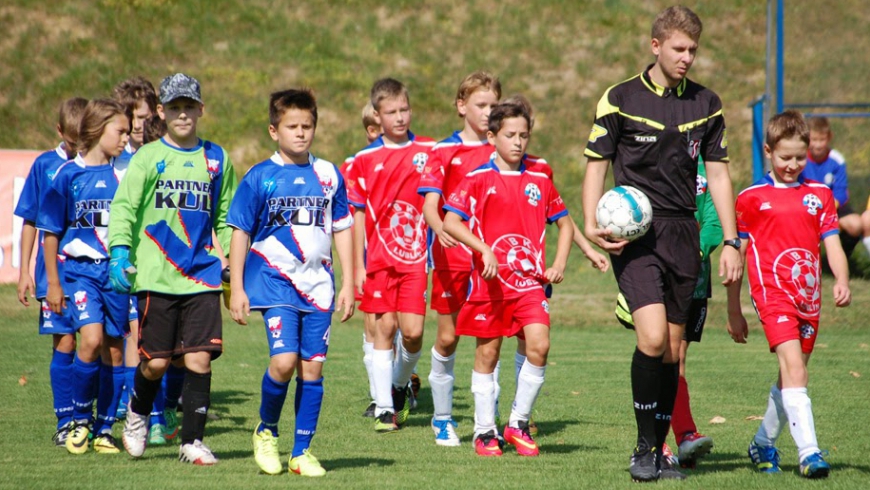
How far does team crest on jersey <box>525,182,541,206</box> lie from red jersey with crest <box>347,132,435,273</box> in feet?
4.47

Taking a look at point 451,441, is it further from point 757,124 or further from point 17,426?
point 757,124

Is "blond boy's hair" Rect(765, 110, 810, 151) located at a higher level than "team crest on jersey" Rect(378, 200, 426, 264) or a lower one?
higher

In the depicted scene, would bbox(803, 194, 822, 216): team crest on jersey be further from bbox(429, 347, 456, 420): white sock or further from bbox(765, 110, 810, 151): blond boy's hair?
bbox(429, 347, 456, 420): white sock

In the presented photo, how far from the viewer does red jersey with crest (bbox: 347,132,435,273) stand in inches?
313

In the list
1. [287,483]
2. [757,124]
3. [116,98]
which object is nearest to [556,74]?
[757,124]

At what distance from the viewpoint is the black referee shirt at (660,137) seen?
5.73 metres

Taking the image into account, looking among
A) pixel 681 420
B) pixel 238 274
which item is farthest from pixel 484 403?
pixel 238 274

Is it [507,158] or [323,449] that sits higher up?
[507,158]

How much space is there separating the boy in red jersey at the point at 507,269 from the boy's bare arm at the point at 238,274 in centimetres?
130

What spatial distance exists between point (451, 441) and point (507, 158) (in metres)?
1.75

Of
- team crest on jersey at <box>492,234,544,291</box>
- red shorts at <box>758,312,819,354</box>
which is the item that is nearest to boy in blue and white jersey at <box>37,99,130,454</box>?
team crest on jersey at <box>492,234,544,291</box>

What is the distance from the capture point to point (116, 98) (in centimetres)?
766

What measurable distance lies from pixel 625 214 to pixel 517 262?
122 cm

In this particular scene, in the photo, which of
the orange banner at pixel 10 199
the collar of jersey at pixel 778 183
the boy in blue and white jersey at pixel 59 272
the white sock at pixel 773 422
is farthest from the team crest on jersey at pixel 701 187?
the orange banner at pixel 10 199
